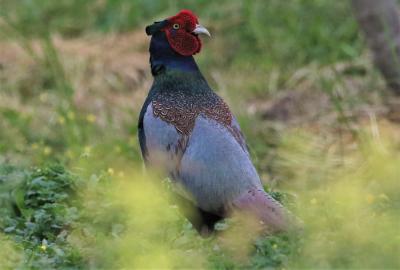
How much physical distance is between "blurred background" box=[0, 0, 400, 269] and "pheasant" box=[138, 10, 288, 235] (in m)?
0.15

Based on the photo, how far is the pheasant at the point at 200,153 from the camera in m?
5.72

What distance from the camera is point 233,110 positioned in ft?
29.9

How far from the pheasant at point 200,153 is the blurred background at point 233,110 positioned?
0.15 metres

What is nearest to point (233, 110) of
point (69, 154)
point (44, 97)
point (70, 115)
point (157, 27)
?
point (70, 115)

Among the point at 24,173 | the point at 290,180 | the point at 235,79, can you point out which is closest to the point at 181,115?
the point at 24,173

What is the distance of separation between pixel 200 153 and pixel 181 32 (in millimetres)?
827

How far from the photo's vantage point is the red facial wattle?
20.7ft

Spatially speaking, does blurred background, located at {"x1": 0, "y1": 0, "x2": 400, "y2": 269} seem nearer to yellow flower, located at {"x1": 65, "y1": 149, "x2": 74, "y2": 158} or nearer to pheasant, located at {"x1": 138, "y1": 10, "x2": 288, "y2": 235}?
yellow flower, located at {"x1": 65, "y1": 149, "x2": 74, "y2": 158}

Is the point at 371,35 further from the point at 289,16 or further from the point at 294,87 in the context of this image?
the point at 289,16

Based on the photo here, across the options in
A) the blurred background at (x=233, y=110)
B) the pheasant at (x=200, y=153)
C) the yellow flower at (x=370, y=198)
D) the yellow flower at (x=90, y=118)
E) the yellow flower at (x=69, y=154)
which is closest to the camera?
the blurred background at (x=233, y=110)

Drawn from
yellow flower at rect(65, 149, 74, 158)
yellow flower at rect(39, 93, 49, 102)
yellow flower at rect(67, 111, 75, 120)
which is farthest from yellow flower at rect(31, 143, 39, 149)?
yellow flower at rect(39, 93, 49, 102)

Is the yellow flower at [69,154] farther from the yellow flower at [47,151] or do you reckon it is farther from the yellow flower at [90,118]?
the yellow flower at [90,118]

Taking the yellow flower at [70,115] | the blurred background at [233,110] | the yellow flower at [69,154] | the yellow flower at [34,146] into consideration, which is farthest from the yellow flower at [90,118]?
the yellow flower at [69,154]

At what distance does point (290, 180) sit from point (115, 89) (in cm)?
227
